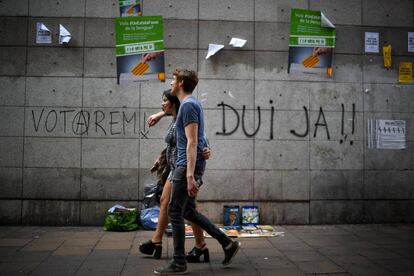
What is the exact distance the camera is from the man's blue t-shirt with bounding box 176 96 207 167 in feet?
14.0

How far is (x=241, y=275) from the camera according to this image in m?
4.32

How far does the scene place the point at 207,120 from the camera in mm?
6992

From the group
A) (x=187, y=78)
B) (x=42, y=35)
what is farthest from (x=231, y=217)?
(x=42, y=35)

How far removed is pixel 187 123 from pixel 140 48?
10.4ft

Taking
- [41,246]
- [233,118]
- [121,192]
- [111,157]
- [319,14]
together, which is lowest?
[41,246]

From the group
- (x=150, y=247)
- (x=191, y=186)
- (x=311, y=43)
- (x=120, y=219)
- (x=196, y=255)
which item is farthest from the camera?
(x=311, y=43)

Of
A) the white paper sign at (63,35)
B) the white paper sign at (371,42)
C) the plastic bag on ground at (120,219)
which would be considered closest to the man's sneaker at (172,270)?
the plastic bag on ground at (120,219)

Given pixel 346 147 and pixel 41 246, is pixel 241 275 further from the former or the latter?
pixel 346 147

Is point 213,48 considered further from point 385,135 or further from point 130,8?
point 385,135

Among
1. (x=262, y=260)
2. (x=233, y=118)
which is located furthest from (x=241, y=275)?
(x=233, y=118)

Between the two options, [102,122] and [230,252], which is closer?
[230,252]

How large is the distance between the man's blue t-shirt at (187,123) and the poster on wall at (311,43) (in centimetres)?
323

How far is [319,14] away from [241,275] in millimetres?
4847

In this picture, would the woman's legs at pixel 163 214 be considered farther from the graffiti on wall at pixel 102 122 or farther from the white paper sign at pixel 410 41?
the white paper sign at pixel 410 41
